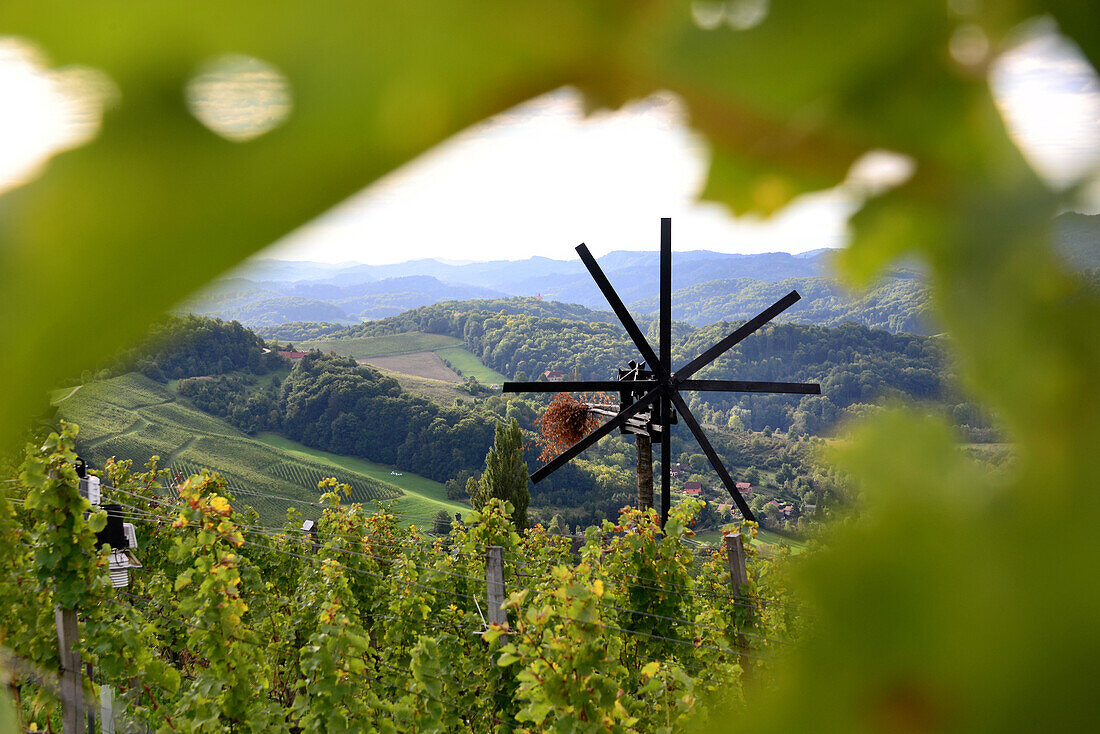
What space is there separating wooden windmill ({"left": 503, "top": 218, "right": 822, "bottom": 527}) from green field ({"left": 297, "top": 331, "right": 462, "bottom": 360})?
24.3 m

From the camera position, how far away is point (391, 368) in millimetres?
29703

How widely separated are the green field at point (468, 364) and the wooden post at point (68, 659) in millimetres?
27303

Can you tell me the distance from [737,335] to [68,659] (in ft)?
10.0

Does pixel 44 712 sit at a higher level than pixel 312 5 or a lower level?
lower

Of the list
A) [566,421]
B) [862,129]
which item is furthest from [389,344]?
[862,129]

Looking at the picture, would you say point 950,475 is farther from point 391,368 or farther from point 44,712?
point 391,368

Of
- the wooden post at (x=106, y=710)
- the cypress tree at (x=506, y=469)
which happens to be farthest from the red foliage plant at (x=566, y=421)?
the cypress tree at (x=506, y=469)

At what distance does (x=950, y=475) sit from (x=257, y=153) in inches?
5.3

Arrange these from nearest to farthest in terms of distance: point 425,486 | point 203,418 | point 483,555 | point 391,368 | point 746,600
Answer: point 746,600, point 483,555, point 203,418, point 425,486, point 391,368

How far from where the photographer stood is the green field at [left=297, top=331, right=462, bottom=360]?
91.6 feet

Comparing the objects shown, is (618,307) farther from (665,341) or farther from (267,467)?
(267,467)

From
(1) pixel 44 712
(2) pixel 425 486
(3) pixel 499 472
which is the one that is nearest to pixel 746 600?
(1) pixel 44 712

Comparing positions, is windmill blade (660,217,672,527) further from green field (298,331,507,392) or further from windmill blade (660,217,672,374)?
green field (298,331,507,392)

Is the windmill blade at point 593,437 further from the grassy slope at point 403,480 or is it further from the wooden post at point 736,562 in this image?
the grassy slope at point 403,480
